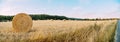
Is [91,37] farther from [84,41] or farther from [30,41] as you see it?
[30,41]

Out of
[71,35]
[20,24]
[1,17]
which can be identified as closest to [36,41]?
[71,35]

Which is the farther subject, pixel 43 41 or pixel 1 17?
pixel 1 17

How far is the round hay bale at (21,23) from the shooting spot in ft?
44.0

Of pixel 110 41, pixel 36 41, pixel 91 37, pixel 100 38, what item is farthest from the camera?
pixel 110 41

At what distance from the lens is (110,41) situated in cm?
1216

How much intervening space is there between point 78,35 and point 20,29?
4060 mm

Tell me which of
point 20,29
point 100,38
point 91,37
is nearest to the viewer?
point 91,37

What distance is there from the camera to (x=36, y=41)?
805 centimetres

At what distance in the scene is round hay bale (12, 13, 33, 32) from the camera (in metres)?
13.4

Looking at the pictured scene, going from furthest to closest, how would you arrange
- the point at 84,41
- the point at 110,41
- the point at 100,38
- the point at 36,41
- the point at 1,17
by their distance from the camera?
the point at 1,17 < the point at 110,41 < the point at 100,38 < the point at 84,41 < the point at 36,41

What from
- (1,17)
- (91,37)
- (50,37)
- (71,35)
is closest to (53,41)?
(50,37)

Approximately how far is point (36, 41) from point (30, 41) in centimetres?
18

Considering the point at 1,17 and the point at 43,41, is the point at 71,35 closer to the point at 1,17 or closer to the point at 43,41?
the point at 43,41

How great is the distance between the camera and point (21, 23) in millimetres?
13750
